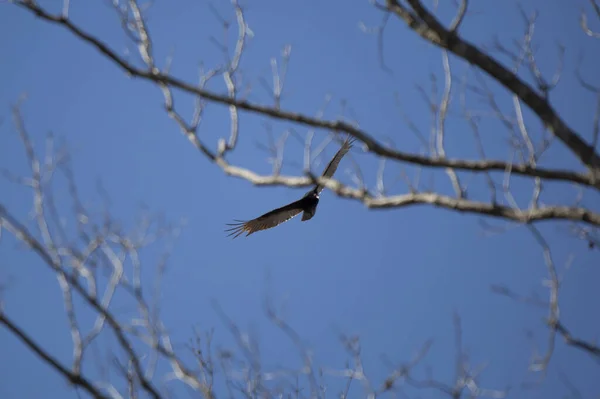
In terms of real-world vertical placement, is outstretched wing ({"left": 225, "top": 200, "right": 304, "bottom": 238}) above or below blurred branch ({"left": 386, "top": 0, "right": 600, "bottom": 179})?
above

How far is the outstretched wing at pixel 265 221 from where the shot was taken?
556 cm

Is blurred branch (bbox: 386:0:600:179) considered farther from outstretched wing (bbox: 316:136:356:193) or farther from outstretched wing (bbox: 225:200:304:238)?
outstretched wing (bbox: 225:200:304:238)

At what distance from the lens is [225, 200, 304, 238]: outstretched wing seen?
5562 millimetres

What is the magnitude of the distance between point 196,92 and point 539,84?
1.35 metres

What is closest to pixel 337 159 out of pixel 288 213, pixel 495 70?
pixel 288 213

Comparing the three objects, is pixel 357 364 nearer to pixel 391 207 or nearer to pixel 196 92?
pixel 391 207

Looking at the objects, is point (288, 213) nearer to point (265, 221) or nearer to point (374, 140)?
point (265, 221)

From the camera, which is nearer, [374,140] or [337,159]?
[374,140]

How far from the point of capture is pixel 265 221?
5.67 meters

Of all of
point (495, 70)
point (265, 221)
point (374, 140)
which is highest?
point (265, 221)

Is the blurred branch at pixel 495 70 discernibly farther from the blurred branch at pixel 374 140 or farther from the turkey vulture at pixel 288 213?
the turkey vulture at pixel 288 213

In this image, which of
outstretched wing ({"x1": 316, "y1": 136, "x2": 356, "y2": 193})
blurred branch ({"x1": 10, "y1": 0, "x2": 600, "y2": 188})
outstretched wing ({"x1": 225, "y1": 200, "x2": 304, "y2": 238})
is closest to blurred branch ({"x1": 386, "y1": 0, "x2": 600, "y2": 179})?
blurred branch ({"x1": 10, "y1": 0, "x2": 600, "y2": 188})

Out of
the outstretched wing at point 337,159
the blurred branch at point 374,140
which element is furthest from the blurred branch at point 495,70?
the outstretched wing at point 337,159

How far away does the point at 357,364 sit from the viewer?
4586mm
